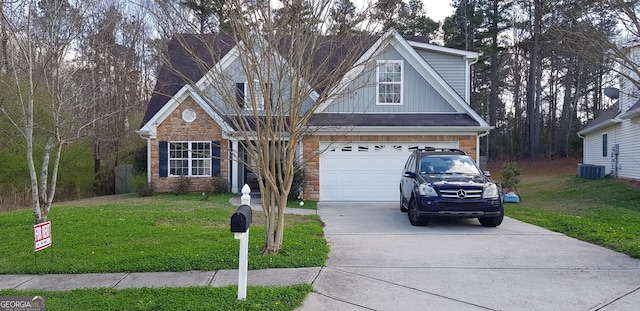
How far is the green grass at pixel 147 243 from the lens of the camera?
20.2ft

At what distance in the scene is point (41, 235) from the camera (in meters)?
5.89

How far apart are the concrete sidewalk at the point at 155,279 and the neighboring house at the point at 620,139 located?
54.4 feet

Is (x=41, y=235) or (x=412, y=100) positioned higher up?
(x=412, y=100)

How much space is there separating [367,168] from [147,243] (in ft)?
28.1

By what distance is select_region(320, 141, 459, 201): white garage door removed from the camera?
573 inches

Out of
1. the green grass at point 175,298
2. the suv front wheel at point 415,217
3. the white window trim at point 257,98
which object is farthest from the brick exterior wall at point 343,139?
the green grass at point 175,298

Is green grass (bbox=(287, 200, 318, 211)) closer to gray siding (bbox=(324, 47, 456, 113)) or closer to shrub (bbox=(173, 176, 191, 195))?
gray siding (bbox=(324, 47, 456, 113))

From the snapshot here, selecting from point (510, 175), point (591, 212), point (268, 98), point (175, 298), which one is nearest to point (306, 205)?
point (510, 175)

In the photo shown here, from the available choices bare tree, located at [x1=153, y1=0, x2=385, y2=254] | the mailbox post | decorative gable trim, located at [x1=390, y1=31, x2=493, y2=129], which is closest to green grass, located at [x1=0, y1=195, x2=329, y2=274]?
bare tree, located at [x1=153, y1=0, x2=385, y2=254]

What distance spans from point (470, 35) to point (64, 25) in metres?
33.8

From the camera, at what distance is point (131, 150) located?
853 inches

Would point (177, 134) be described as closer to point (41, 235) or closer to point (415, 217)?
point (415, 217)

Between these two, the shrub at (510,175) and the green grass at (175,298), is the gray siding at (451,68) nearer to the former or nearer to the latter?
the shrub at (510,175)

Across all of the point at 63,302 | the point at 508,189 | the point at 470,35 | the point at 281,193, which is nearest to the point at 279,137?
the point at 281,193
